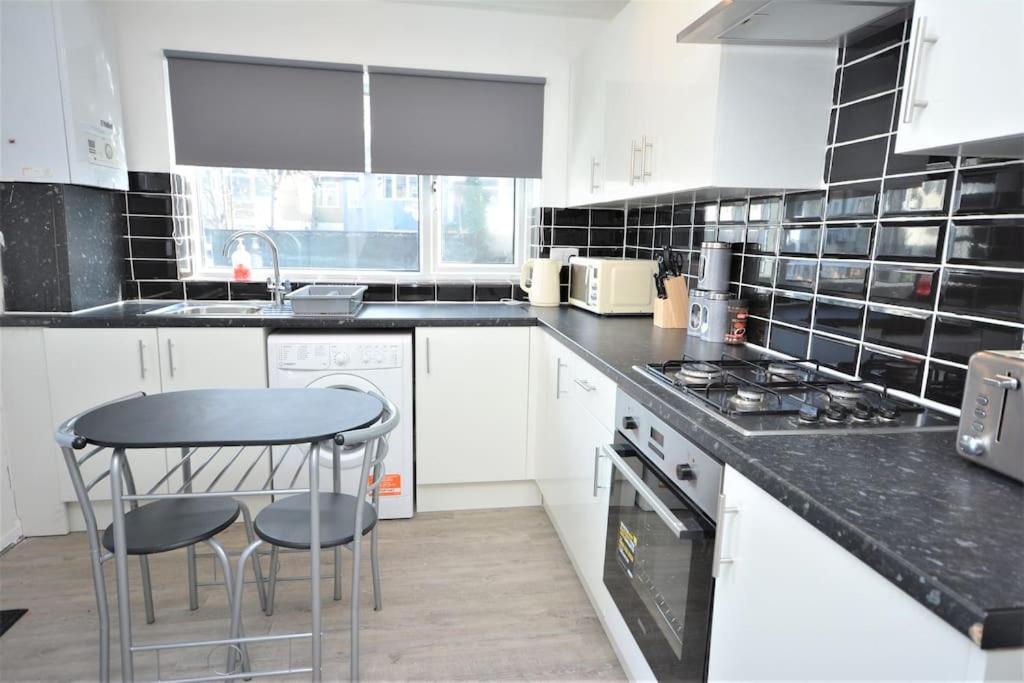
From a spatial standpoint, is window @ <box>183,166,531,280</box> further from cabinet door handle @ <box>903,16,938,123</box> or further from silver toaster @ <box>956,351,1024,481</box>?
silver toaster @ <box>956,351,1024,481</box>

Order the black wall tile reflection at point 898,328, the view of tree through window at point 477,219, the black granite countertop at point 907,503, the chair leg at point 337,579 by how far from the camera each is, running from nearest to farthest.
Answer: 1. the black granite countertop at point 907,503
2. the black wall tile reflection at point 898,328
3. the chair leg at point 337,579
4. the view of tree through window at point 477,219

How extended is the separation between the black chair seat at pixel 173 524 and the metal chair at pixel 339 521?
0.35 feet

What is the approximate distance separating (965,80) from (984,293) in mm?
497

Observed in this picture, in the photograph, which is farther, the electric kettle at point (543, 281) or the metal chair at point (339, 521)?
the electric kettle at point (543, 281)

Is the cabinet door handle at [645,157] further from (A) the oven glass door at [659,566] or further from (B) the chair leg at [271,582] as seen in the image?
(B) the chair leg at [271,582]

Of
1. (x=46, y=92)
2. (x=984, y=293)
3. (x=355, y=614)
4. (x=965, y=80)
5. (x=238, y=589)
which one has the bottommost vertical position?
(x=355, y=614)

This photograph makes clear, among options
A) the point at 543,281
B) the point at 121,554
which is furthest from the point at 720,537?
the point at 543,281

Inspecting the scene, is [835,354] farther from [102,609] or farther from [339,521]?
[102,609]

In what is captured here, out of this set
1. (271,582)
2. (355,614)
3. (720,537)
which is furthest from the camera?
(271,582)

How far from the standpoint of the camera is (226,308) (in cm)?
294

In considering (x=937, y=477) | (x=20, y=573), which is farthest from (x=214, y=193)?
(x=937, y=477)

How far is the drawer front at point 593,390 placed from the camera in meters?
1.80

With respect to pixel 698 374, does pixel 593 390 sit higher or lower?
lower

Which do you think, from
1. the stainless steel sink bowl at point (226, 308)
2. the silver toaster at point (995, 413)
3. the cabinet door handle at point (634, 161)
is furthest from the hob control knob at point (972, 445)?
the stainless steel sink bowl at point (226, 308)
